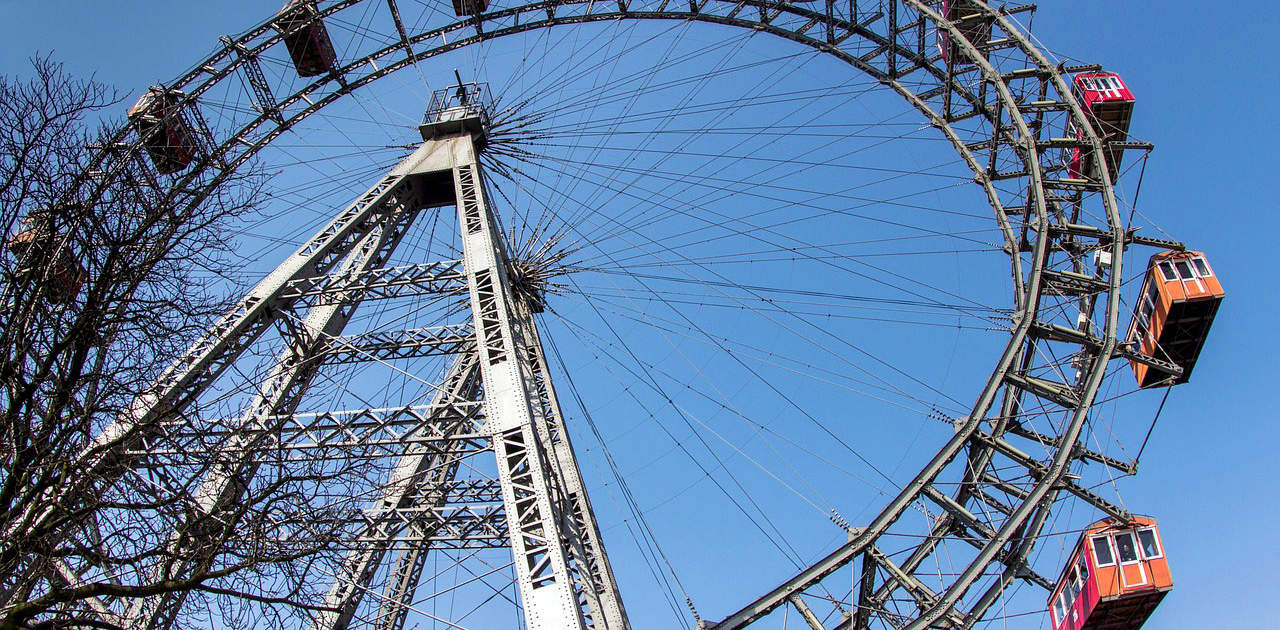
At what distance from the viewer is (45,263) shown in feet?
23.9

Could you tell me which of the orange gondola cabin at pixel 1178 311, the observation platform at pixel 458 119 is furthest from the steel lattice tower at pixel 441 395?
the orange gondola cabin at pixel 1178 311

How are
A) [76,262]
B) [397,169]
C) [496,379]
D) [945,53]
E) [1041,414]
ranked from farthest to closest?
1. [945,53]
2. [397,169]
3. [1041,414]
4. [496,379]
5. [76,262]

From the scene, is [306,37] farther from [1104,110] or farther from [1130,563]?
[1130,563]

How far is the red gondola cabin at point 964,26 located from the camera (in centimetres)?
1931

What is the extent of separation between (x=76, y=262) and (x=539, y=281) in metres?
9.69

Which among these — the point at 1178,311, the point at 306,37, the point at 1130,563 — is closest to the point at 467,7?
the point at 306,37

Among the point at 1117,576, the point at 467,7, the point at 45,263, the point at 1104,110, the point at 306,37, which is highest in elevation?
the point at 467,7

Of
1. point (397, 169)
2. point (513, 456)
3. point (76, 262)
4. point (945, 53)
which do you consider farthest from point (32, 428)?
point (945, 53)

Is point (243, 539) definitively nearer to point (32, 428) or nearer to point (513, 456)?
point (32, 428)

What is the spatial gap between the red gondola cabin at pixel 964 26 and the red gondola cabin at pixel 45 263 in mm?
16193

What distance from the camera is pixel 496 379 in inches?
461

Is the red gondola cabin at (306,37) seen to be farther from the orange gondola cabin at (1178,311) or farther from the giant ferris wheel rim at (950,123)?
the orange gondola cabin at (1178,311)

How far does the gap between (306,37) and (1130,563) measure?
55.8 ft

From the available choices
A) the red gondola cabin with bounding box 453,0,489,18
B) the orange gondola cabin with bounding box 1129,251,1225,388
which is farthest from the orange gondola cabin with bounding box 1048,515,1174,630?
the red gondola cabin with bounding box 453,0,489,18
